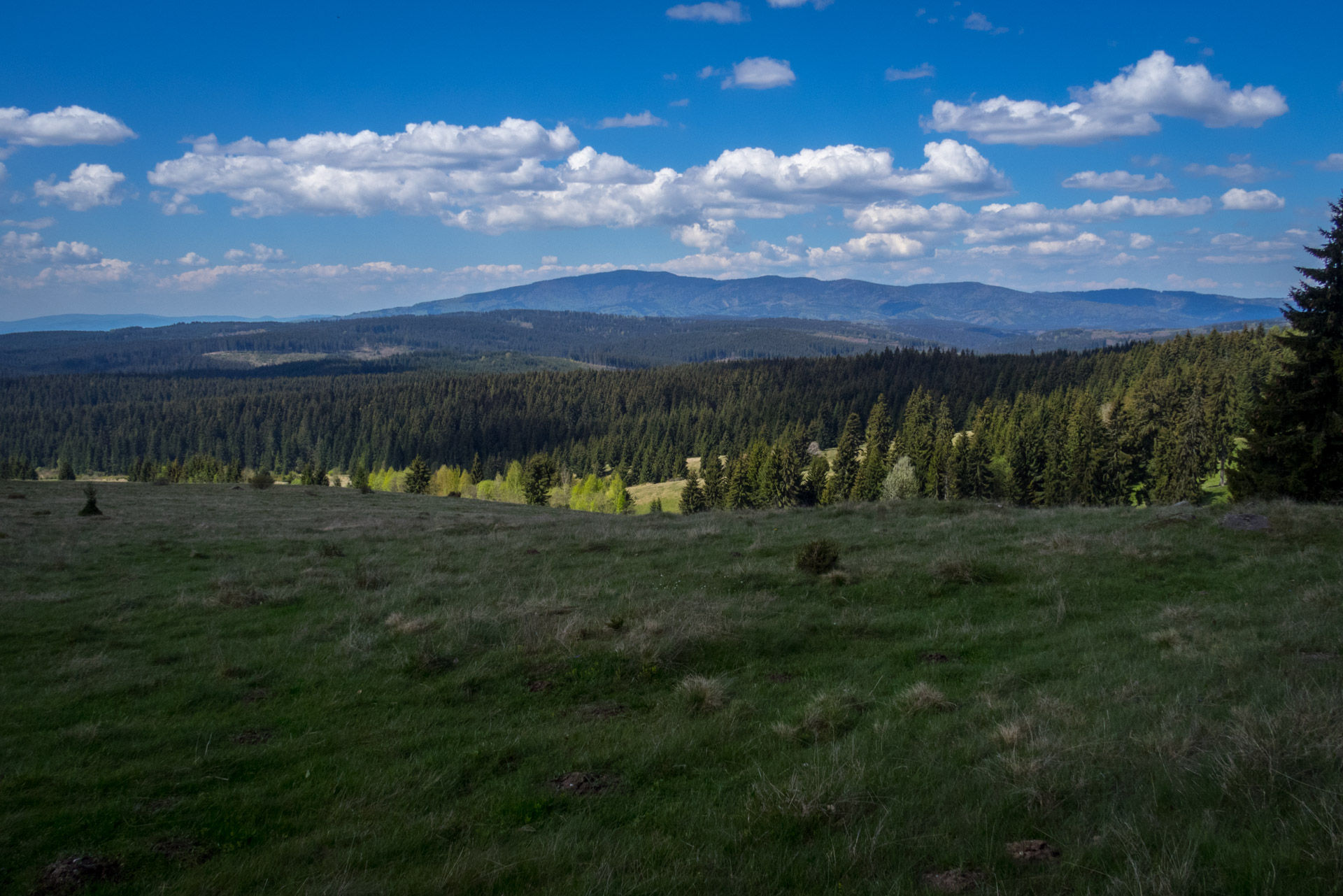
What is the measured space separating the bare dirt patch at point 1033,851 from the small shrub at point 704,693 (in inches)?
152

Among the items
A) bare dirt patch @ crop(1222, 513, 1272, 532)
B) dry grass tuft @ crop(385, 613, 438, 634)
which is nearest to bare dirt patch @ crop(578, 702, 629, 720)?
dry grass tuft @ crop(385, 613, 438, 634)

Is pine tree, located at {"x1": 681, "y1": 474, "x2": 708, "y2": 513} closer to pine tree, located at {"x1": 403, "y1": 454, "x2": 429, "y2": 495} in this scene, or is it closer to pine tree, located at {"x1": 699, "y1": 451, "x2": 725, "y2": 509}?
pine tree, located at {"x1": 699, "y1": 451, "x2": 725, "y2": 509}

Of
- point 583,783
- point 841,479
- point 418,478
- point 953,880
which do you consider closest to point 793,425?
point 841,479

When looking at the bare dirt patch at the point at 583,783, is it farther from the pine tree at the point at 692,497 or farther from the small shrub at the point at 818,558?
the pine tree at the point at 692,497

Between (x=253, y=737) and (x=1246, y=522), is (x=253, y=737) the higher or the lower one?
the lower one

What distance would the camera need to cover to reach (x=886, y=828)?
520 centimetres

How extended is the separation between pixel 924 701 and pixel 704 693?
8.61ft

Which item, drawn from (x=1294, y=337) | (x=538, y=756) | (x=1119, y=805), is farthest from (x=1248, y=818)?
(x=1294, y=337)

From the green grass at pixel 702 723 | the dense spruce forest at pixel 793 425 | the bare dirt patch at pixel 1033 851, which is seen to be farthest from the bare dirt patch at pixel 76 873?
the dense spruce forest at pixel 793 425

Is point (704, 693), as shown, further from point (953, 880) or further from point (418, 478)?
point (418, 478)

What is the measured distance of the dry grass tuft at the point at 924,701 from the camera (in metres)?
7.64

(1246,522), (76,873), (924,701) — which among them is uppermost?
(1246,522)

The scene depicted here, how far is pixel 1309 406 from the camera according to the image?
2609cm

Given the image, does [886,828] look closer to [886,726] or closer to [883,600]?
[886,726]
